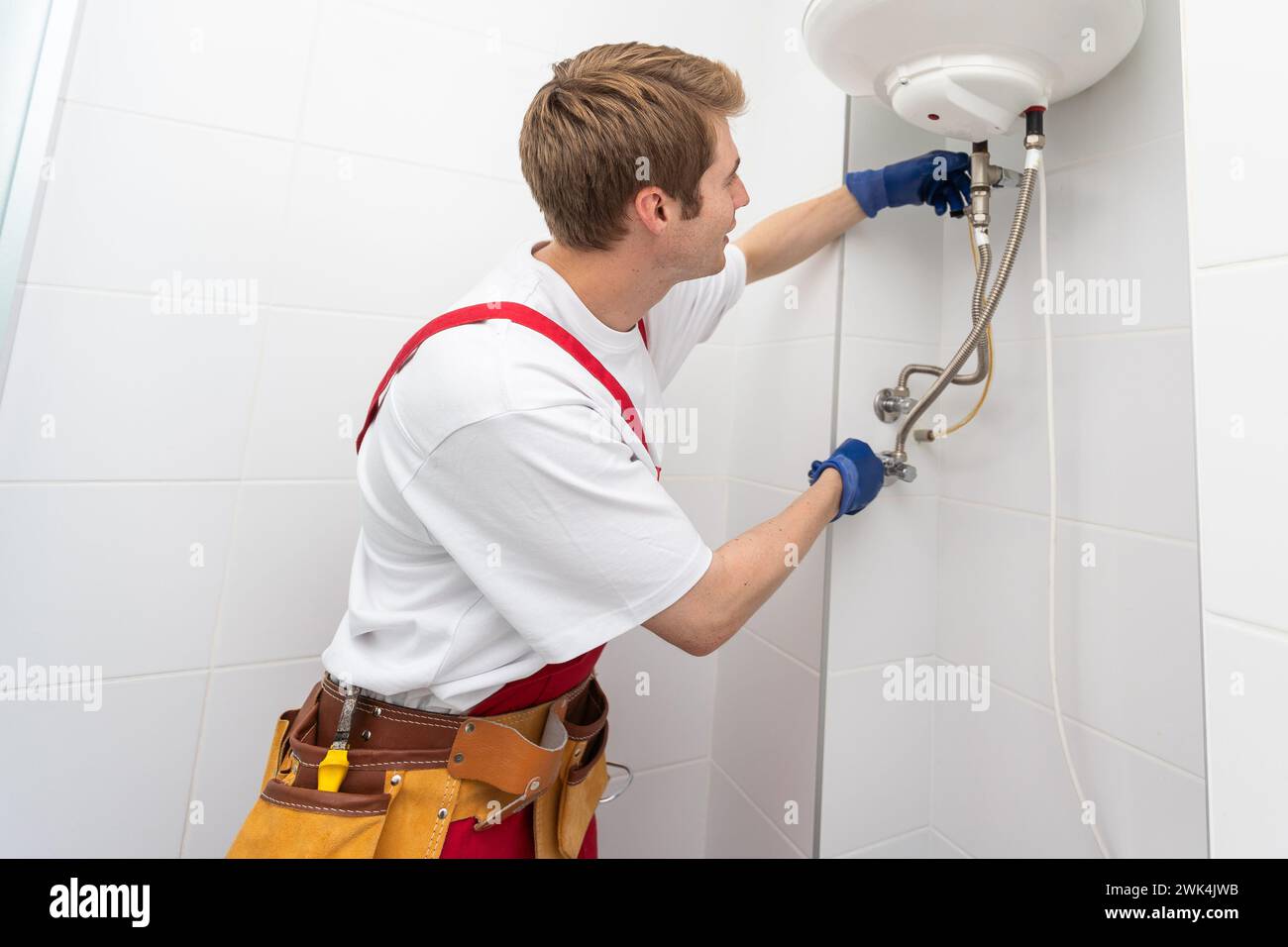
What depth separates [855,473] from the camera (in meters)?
0.83

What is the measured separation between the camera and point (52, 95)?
2.56 ft

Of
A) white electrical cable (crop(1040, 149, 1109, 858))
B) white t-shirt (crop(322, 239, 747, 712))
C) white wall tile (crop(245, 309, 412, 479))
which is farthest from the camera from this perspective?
white wall tile (crop(245, 309, 412, 479))

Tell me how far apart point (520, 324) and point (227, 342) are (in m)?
0.52

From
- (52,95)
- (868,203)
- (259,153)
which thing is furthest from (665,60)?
(52,95)

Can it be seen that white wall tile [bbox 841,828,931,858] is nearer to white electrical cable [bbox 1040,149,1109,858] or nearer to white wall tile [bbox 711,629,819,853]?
white wall tile [bbox 711,629,819,853]

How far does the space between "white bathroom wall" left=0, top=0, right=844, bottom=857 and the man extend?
24 cm

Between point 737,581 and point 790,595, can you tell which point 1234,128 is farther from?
point 790,595

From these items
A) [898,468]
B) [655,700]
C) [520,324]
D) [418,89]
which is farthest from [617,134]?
[655,700]

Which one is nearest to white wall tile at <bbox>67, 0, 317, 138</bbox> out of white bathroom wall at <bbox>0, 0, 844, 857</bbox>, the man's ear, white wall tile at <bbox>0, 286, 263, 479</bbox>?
white bathroom wall at <bbox>0, 0, 844, 857</bbox>

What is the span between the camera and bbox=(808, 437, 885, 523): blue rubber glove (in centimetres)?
82

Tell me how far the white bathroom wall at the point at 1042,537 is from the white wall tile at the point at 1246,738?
36 cm

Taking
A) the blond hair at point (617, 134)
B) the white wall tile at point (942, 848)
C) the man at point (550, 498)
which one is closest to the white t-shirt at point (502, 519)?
the man at point (550, 498)
